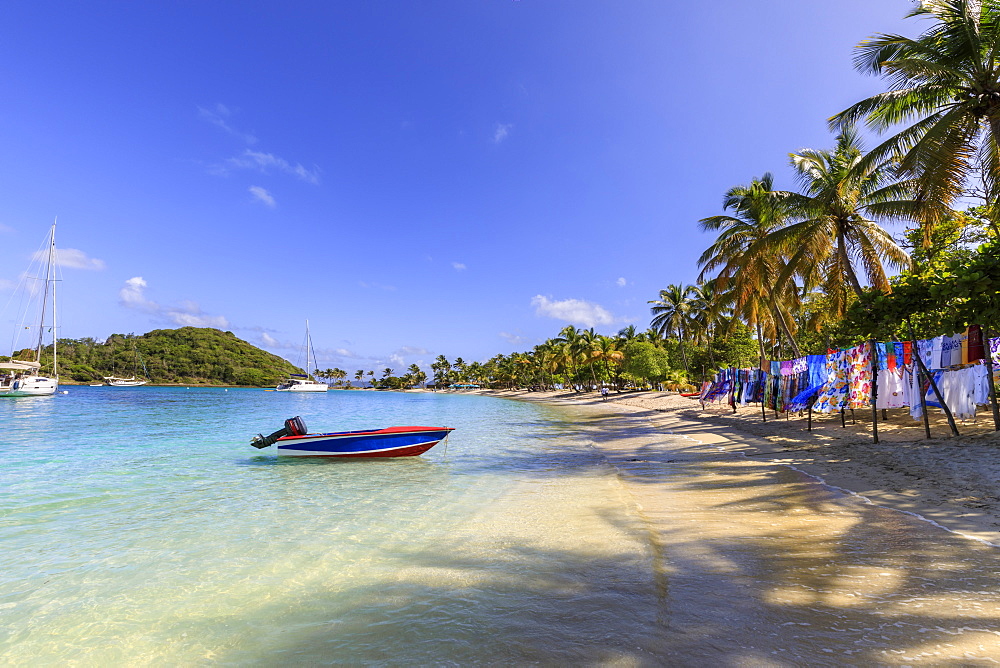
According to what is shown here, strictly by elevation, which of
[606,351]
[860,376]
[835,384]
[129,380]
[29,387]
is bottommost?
[129,380]

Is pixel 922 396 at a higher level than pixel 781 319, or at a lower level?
lower

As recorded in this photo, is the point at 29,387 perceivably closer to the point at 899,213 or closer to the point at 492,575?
the point at 492,575

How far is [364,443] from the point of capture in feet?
44.6

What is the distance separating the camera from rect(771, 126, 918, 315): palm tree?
15.9 m

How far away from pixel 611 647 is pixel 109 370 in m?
138

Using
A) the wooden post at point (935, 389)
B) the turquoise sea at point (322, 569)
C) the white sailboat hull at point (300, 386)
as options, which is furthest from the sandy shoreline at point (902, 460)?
the white sailboat hull at point (300, 386)

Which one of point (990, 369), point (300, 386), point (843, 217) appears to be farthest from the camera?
point (300, 386)

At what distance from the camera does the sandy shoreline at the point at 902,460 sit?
20.6 ft

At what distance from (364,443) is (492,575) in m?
9.42

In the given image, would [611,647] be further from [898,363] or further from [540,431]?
[540,431]

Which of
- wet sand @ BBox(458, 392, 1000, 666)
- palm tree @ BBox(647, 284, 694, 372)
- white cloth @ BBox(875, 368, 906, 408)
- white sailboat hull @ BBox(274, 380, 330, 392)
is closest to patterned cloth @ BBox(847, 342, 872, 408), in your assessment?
white cloth @ BBox(875, 368, 906, 408)

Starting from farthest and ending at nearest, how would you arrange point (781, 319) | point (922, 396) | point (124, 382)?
1. point (124, 382)
2. point (781, 319)
3. point (922, 396)

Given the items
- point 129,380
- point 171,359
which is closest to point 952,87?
point 129,380

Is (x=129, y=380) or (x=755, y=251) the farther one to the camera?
(x=129, y=380)
